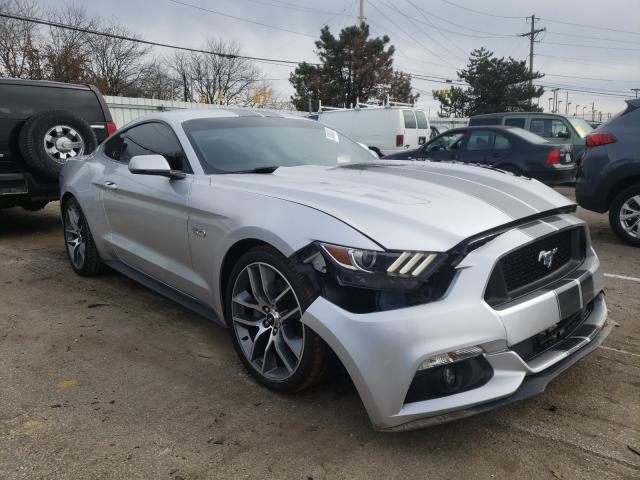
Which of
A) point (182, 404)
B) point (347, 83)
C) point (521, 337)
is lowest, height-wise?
point (182, 404)

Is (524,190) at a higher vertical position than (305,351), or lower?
higher

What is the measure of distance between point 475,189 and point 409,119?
1451cm

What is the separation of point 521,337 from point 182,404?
1.67 metres

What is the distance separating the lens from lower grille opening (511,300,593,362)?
87.7 inches

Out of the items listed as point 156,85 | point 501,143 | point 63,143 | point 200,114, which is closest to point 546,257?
point 200,114

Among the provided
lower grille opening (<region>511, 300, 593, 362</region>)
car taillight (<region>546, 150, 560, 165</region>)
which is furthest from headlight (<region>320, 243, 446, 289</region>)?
car taillight (<region>546, 150, 560, 165</region>)

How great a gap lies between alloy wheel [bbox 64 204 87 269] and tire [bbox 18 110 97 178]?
1.39 meters

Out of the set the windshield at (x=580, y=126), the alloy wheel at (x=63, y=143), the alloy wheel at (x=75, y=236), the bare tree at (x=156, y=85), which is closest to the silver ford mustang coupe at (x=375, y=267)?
the alloy wheel at (x=75, y=236)

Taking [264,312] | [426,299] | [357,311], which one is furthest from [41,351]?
[426,299]

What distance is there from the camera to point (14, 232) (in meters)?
7.21

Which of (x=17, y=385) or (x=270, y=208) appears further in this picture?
(x=17, y=385)

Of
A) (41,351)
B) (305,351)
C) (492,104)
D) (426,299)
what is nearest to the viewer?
(426,299)

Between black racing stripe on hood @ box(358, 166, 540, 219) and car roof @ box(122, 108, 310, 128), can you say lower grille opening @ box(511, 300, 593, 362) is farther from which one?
car roof @ box(122, 108, 310, 128)

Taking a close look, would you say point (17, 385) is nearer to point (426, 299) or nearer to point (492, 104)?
point (426, 299)
